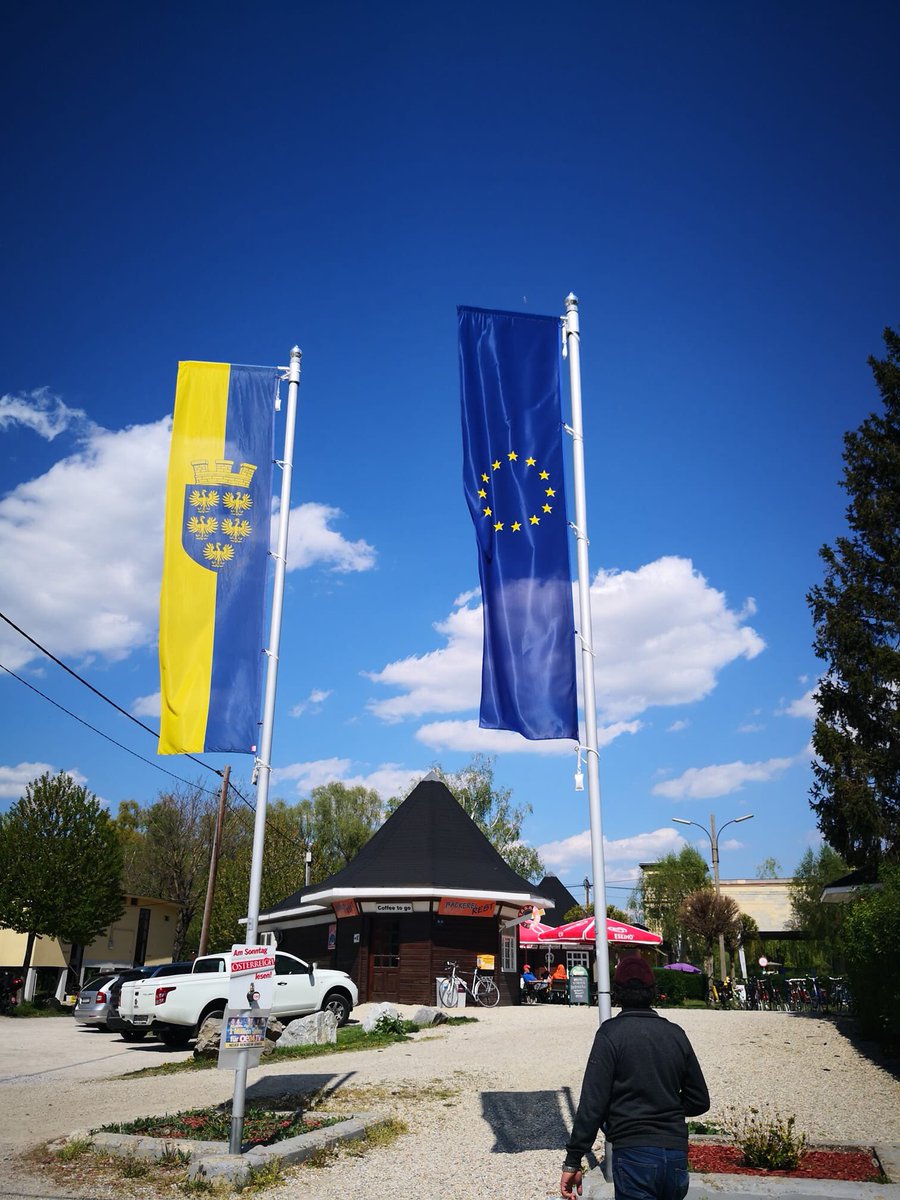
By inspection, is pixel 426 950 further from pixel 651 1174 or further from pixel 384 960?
pixel 651 1174

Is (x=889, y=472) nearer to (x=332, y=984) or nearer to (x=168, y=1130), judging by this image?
(x=332, y=984)

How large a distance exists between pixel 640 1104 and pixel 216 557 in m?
7.38

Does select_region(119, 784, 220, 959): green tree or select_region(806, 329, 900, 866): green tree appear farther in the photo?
select_region(119, 784, 220, 959): green tree

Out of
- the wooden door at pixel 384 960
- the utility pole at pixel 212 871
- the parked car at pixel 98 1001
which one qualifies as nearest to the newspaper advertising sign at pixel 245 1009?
the parked car at pixel 98 1001

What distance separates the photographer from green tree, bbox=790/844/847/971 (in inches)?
2165

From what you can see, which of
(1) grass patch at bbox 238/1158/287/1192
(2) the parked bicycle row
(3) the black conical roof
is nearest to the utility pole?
(3) the black conical roof

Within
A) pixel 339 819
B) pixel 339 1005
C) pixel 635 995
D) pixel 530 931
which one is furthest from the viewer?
Answer: pixel 339 819

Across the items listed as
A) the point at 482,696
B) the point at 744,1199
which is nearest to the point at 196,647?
the point at 482,696

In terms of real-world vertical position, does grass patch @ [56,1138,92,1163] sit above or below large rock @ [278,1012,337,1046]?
below

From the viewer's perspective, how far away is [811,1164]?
719 cm

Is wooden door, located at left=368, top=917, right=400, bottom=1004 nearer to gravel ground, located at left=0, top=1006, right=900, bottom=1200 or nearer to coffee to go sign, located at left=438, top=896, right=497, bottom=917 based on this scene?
coffee to go sign, located at left=438, top=896, right=497, bottom=917

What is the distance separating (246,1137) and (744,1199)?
15.0 feet

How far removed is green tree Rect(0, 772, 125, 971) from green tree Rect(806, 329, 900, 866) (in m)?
26.5

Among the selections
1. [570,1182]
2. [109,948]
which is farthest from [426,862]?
[109,948]
